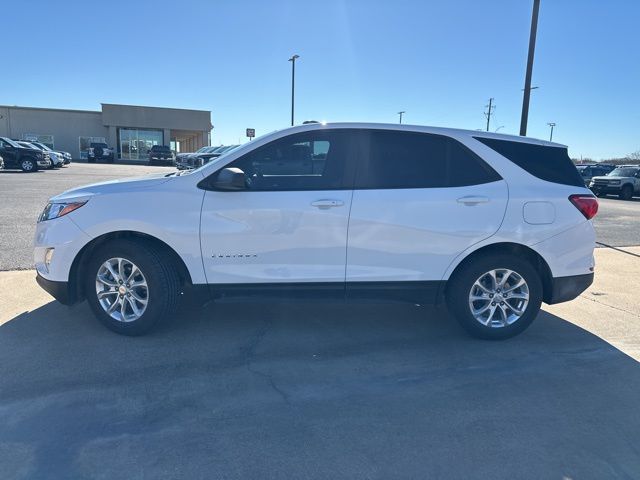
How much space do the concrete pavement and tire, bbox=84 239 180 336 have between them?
0.56 feet

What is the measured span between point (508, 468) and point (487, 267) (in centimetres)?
195

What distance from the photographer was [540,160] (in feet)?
14.2

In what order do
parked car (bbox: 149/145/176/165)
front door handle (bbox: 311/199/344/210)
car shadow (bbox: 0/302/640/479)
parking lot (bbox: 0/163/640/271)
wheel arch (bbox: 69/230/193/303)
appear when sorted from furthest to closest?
1. parked car (bbox: 149/145/176/165)
2. parking lot (bbox: 0/163/640/271)
3. wheel arch (bbox: 69/230/193/303)
4. front door handle (bbox: 311/199/344/210)
5. car shadow (bbox: 0/302/640/479)

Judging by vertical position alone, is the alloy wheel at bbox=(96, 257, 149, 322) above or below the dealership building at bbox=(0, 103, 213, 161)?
below

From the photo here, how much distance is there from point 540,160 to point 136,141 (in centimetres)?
4939

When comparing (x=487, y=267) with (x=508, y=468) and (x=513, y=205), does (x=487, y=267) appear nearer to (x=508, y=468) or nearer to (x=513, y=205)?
(x=513, y=205)

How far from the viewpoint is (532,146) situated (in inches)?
171

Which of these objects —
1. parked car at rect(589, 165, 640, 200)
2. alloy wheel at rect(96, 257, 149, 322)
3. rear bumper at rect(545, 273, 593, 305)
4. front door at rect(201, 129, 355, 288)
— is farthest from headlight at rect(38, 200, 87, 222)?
parked car at rect(589, 165, 640, 200)

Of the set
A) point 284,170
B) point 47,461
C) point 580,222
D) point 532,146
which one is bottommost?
point 47,461

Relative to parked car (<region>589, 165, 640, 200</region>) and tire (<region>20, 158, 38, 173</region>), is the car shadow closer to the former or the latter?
tire (<region>20, 158, 38, 173</region>)

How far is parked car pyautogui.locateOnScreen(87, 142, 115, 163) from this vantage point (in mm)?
42781

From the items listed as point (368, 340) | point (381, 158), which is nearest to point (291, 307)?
point (368, 340)

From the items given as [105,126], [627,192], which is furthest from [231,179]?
[105,126]

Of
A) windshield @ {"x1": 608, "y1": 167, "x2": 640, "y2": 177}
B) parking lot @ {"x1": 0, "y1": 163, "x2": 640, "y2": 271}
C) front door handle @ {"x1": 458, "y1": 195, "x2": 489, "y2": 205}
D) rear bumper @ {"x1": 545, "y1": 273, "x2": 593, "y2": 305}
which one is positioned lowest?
parking lot @ {"x1": 0, "y1": 163, "x2": 640, "y2": 271}
